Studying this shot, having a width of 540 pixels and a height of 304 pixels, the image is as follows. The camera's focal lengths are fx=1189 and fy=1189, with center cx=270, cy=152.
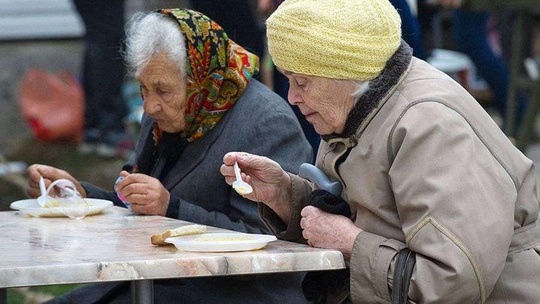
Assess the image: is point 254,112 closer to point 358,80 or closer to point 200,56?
point 200,56

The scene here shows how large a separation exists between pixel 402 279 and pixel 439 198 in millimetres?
197

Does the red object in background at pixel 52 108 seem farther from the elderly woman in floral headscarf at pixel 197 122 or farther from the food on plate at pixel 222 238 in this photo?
the food on plate at pixel 222 238

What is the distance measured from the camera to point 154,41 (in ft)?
11.7

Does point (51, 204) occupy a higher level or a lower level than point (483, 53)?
higher

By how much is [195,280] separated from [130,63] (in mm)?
742

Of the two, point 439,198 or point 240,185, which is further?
point 240,185

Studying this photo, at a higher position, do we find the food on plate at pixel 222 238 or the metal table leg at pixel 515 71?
the food on plate at pixel 222 238

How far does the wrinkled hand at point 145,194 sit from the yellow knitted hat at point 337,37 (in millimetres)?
751

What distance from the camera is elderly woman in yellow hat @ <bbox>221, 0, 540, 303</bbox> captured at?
2.57 meters

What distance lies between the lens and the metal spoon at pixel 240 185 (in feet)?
9.59

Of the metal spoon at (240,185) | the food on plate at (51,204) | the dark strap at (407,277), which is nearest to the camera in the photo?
the dark strap at (407,277)

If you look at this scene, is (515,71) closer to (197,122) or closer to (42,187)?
(197,122)

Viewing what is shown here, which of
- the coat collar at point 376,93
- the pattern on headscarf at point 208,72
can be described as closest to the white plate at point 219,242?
the coat collar at point 376,93

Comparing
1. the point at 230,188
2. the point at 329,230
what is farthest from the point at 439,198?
the point at 230,188
